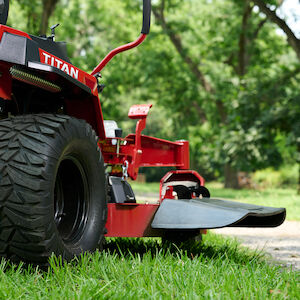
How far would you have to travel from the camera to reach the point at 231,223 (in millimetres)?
3186

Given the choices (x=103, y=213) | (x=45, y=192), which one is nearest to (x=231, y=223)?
(x=103, y=213)

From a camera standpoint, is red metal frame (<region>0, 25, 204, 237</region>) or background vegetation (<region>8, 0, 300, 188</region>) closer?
red metal frame (<region>0, 25, 204, 237</region>)

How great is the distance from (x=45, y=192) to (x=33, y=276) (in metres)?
0.43

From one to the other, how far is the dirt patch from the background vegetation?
6.41 metres

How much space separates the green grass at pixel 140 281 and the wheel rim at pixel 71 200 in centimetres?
22

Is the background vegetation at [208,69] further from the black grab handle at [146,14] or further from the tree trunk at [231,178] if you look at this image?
the black grab handle at [146,14]

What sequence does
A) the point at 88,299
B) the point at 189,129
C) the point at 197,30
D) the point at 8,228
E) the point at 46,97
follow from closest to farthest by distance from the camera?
the point at 88,299, the point at 8,228, the point at 46,97, the point at 197,30, the point at 189,129

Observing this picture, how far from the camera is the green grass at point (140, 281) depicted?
2344mm

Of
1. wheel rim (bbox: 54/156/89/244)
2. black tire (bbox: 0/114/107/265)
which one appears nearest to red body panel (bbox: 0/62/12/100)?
black tire (bbox: 0/114/107/265)

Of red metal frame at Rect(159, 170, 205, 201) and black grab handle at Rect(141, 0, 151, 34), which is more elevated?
black grab handle at Rect(141, 0, 151, 34)

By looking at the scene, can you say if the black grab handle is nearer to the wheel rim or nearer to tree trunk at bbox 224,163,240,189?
the wheel rim

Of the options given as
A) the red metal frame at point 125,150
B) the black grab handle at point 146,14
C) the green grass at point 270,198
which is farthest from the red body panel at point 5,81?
the green grass at point 270,198

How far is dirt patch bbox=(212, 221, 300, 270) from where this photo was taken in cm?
458

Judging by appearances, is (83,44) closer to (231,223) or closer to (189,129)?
(189,129)
